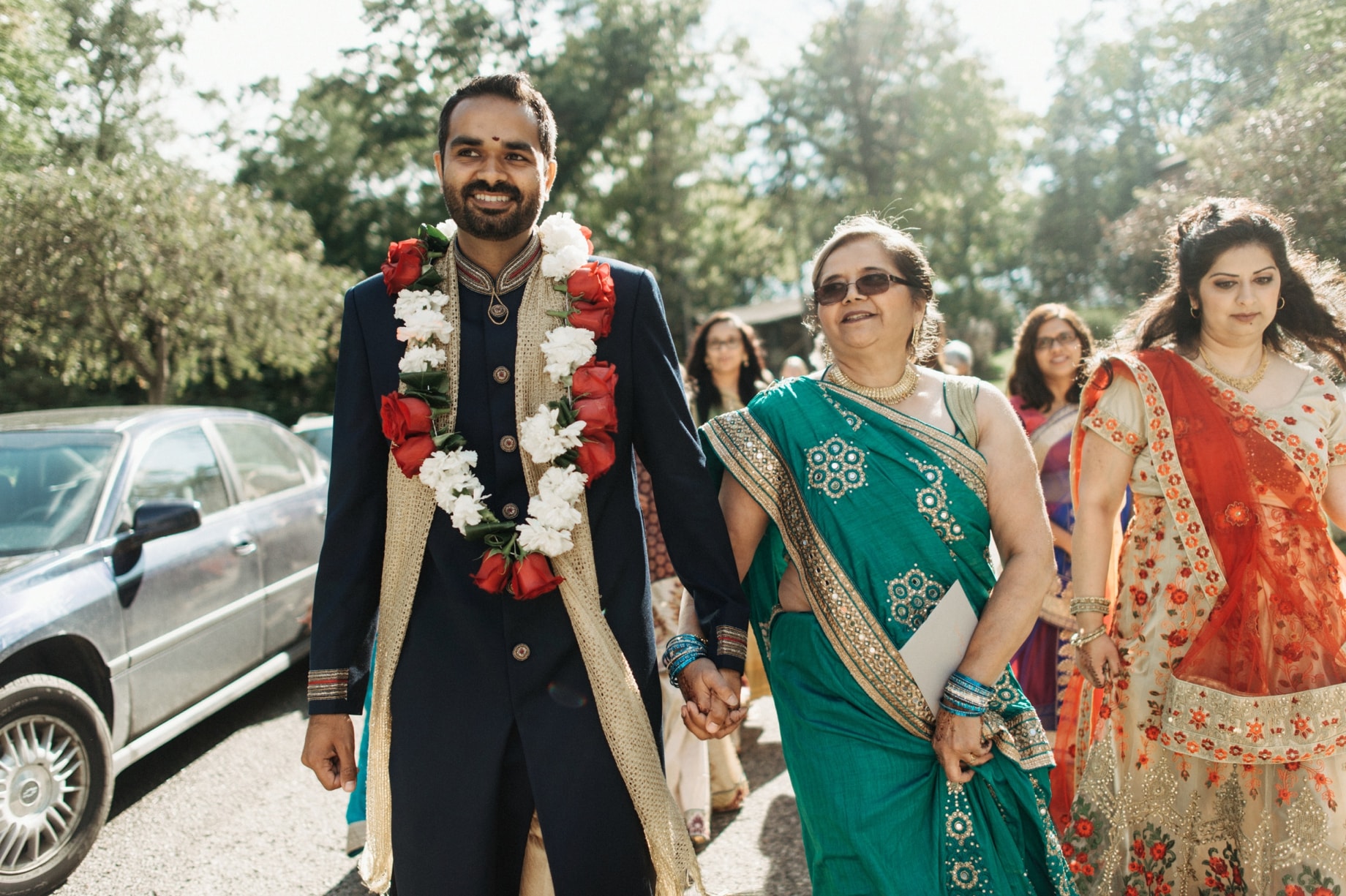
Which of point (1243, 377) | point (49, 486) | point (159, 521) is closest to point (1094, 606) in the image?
point (1243, 377)

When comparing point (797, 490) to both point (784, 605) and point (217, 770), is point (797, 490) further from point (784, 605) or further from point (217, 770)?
point (217, 770)

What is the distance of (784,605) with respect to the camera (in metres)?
2.59

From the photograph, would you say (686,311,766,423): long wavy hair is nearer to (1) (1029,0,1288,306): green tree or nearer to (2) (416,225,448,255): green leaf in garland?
(2) (416,225,448,255): green leaf in garland

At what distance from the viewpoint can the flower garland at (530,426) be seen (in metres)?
2.05

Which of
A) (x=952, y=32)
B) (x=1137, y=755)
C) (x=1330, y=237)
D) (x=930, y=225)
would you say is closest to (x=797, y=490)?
(x=1137, y=755)

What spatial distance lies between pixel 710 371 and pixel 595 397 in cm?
398

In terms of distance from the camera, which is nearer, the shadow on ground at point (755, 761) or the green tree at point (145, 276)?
the shadow on ground at point (755, 761)

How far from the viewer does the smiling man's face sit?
217cm

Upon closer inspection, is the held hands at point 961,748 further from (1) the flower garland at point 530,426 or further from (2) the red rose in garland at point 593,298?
(2) the red rose in garland at point 593,298

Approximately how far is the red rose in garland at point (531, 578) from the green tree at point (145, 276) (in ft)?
52.1

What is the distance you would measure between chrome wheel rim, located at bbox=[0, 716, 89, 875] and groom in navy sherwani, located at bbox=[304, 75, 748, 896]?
6.95 feet

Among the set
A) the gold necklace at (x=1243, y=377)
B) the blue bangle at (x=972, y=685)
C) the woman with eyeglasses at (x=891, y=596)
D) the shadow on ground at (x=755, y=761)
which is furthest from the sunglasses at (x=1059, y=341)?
the blue bangle at (x=972, y=685)

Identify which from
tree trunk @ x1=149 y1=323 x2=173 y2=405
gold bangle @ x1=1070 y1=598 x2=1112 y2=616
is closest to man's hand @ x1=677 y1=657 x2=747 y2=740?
gold bangle @ x1=1070 y1=598 x2=1112 y2=616

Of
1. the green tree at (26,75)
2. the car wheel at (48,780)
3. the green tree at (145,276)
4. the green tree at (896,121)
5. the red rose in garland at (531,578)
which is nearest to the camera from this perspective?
the red rose in garland at (531,578)
